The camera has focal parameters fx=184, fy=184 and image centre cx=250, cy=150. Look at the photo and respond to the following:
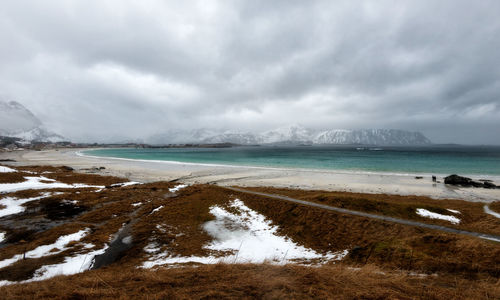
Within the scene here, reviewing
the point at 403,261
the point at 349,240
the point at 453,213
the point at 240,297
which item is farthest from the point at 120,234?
the point at 453,213

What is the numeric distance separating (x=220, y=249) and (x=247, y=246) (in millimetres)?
1534

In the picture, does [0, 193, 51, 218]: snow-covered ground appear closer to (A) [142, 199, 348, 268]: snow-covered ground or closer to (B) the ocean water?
(A) [142, 199, 348, 268]: snow-covered ground

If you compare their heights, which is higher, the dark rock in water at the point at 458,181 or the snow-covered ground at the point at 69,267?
the snow-covered ground at the point at 69,267

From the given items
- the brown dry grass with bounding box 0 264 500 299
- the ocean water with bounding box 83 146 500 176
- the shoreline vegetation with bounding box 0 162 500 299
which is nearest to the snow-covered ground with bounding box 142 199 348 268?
the shoreline vegetation with bounding box 0 162 500 299

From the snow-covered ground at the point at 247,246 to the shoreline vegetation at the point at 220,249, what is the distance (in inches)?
4.3

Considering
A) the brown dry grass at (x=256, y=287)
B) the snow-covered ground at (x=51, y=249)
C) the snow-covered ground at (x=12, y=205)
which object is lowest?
the snow-covered ground at (x=51, y=249)

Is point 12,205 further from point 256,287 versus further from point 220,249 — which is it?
point 256,287

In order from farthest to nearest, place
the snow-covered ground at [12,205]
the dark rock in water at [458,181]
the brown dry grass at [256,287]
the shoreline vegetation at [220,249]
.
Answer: the dark rock in water at [458,181], the snow-covered ground at [12,205], the shoreline vegetation at [220,249], the brown dry grass at [256,287]

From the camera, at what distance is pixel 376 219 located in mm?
11641

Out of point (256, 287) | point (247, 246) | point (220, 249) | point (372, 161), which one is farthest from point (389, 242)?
point (372, 161)

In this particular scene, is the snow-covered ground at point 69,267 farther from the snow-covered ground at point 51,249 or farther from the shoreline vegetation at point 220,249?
the snow-covered ground at point 51,249

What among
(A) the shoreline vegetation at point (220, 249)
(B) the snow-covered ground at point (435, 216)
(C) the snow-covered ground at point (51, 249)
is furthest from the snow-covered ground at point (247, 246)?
(B) the snow-covered ground at point (435, 216)

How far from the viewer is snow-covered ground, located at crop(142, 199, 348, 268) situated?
28.5ft

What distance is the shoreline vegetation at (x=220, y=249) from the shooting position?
455 cm
